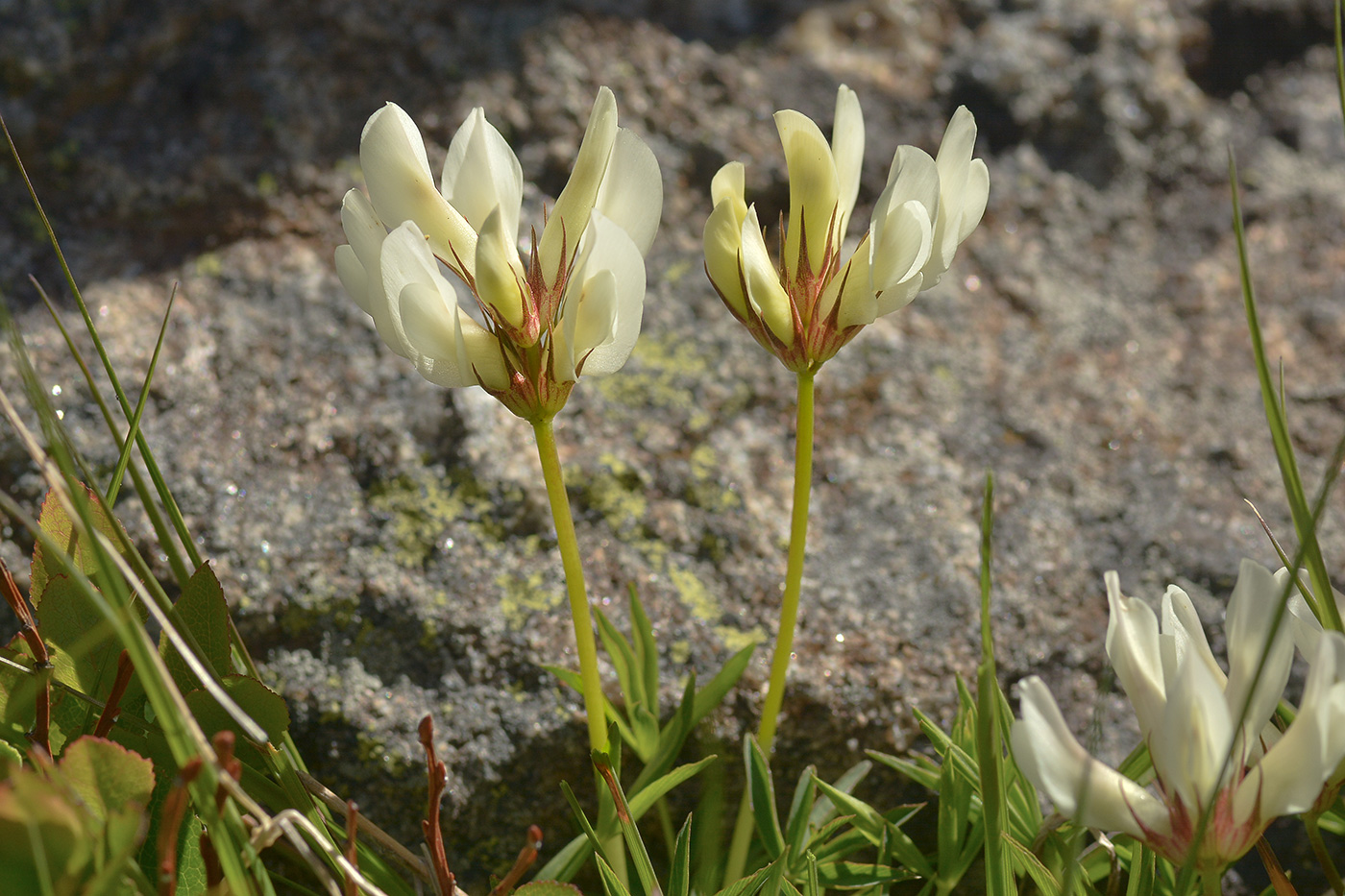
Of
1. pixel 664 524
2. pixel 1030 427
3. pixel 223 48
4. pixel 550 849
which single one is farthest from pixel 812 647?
pixel 223 48

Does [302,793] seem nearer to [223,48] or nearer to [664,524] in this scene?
[664,524]

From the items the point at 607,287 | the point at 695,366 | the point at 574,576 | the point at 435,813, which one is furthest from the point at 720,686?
the point at 695,366

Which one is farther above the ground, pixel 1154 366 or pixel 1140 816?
pixel 1154 366

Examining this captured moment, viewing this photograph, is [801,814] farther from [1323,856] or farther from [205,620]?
[205,620]

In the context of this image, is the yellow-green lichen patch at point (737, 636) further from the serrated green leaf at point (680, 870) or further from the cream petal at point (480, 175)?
the cream petal at point (480, 175)

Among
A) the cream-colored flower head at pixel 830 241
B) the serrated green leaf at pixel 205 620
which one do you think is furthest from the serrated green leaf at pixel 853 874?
the serrated green leaf at pixel 205 620

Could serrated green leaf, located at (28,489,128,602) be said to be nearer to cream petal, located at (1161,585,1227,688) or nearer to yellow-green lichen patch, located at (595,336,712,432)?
yellow-green lichen patch, located at (595,336,712,432)
